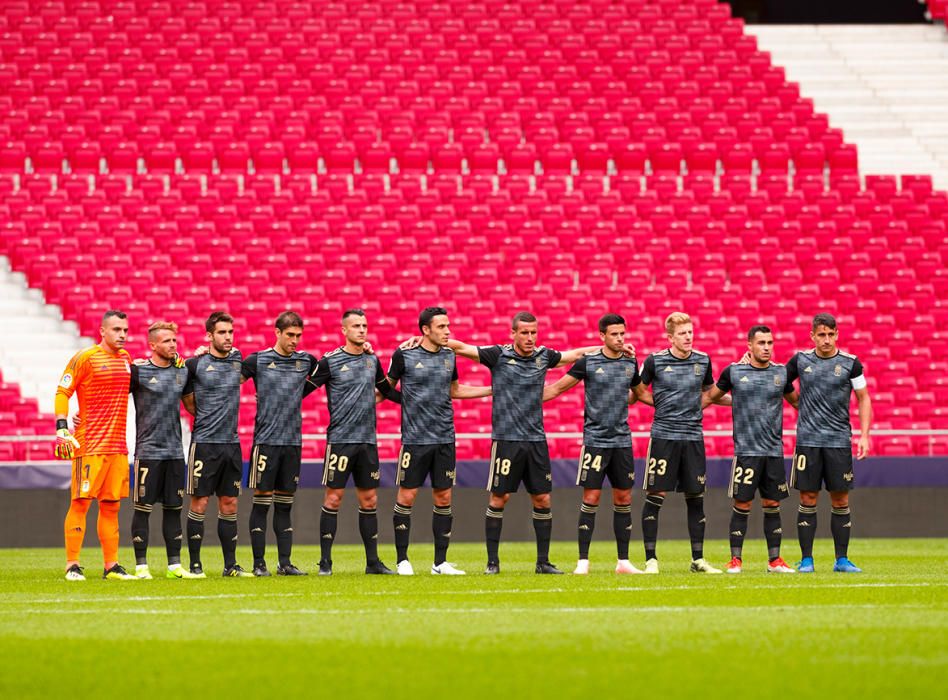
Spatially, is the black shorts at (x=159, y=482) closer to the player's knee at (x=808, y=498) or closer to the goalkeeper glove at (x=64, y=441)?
the goalkeeper glove at (x=64, y=441)

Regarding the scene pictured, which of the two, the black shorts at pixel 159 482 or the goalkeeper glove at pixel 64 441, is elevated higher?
the goalkeeper glove at pixel 64 441

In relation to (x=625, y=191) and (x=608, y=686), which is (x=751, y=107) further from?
(x=608, y=686)

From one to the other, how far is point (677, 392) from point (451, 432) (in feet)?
6.53

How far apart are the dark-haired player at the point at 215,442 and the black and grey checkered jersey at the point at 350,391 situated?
0.77 m

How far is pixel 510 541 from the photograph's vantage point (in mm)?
17703

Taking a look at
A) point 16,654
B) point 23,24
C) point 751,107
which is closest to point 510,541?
point 16,654

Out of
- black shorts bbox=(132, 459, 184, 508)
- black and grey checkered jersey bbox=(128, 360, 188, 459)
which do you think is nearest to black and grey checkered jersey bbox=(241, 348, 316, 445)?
black and grey checkered jersey bbox=(128, 360, 188, 459)

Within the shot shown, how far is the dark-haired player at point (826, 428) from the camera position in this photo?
12016 mm

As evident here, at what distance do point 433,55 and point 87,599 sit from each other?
20177 millimetres

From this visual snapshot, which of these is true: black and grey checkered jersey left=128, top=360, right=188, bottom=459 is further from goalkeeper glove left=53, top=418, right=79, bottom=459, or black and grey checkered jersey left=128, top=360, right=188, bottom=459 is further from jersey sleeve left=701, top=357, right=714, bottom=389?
jersey sleeve left=701, top=357, right=714, bottom=389

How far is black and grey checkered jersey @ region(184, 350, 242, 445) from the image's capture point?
38.3 feet

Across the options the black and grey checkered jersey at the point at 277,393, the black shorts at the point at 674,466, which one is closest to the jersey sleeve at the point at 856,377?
the black shorts at the point at 674,466

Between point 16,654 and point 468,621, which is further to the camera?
point 468,621

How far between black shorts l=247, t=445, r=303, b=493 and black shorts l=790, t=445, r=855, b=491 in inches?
171
